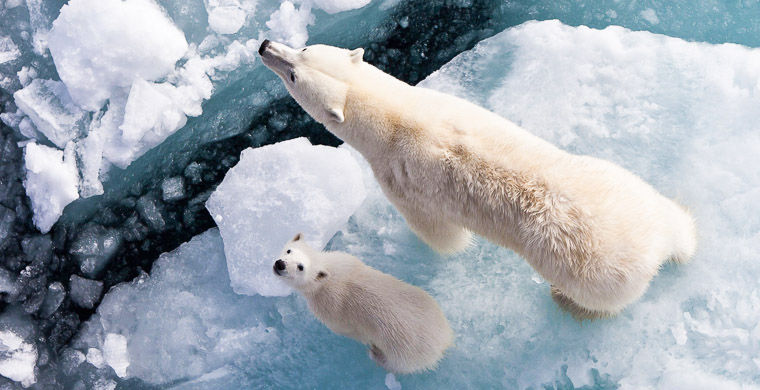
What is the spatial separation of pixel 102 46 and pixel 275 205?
1165mm

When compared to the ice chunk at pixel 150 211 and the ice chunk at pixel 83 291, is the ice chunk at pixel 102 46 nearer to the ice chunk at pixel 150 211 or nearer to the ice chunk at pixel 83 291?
the ice chunk at pixel 150 211

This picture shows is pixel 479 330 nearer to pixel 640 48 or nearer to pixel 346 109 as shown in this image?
pixel 346 109

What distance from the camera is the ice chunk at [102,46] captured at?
126 inches

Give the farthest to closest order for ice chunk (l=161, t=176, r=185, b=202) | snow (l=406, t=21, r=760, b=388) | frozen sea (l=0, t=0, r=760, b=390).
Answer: ice chunk (l=161, t=176, r=185, b=202) → frozen sea (l=0, t=0, r=760, b=390) → snow (l=406, t=21, r=760, b=388)

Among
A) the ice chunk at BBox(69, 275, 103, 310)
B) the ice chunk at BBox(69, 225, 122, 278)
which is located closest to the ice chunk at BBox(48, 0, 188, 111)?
the ice chunk at BBox(69, 225, 122, 278)

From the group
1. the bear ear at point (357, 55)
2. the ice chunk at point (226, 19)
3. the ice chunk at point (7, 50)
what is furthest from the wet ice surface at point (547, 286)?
the ice chunk at point (7, 50)

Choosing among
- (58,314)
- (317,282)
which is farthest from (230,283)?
(58,314)

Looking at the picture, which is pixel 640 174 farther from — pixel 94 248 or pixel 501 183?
pixel 94 248

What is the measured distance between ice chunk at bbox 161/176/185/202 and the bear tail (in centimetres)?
253

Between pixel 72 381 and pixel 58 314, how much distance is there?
0.36 metres

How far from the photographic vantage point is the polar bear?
284cm

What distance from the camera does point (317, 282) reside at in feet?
9.55

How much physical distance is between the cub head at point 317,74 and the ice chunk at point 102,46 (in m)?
0.84

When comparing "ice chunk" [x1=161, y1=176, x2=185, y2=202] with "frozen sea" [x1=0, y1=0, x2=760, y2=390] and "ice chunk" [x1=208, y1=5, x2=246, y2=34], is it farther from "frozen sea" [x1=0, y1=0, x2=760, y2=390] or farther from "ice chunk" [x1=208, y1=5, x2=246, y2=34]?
"ice chunk" [x1=208, y1=5, x2=246, y2=34]
